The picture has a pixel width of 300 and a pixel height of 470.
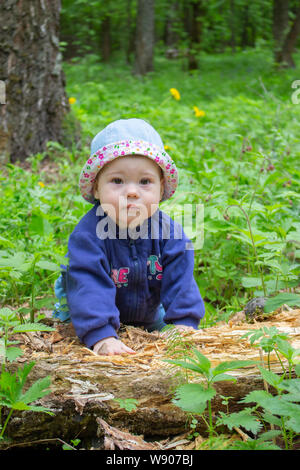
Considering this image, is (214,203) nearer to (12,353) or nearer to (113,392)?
(113,392)

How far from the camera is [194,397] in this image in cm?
146

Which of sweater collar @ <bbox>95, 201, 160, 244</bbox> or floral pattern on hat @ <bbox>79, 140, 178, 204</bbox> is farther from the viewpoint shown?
sweater collar @ <bbox>95, 201, 160, 244</bbox>

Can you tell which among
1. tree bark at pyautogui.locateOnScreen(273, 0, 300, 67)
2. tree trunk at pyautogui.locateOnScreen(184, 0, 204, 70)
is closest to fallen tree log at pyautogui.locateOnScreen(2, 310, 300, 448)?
tree bark at pyautogui.locateOnScreen(273, 0, 300, 67)

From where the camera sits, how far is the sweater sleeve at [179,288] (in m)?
2.36

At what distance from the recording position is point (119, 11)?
18594 mm

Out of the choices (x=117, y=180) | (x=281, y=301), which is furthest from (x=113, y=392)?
(x=117, y=180)

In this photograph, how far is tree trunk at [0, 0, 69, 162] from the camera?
15.3 ft

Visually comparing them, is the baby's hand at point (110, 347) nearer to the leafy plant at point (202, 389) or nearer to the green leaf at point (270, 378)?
the leafy plant at point (202, 389)

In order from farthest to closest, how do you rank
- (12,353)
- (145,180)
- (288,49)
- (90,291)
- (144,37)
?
(288,49)
(144,37)
(145,180)
(90,291)
(12,353)

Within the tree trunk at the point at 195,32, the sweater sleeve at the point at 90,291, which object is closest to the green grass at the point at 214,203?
the sweater sleeve at the point at 90,291

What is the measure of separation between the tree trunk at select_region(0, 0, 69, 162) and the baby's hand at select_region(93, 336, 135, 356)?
3.18 m

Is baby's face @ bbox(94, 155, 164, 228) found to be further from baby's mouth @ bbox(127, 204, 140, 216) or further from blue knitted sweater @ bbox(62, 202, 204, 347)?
blue knitted sweater @ bbox(62, 202, 204, 347)

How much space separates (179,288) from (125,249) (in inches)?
12.9
